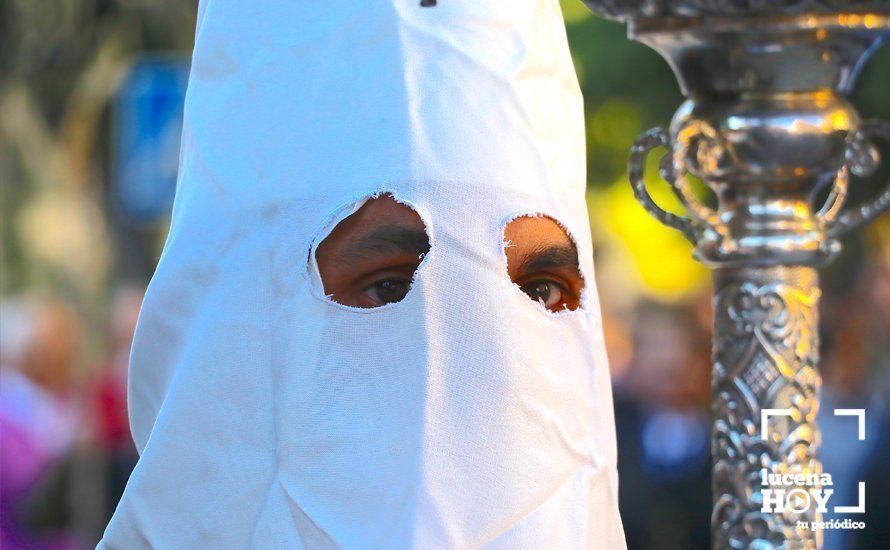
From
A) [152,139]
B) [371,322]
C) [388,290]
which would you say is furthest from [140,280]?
[371,322]

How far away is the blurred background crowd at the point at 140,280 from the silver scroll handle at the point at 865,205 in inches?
86.0

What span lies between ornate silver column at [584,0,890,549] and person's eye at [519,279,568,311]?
271mm

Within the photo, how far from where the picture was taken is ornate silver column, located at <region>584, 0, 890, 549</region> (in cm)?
273

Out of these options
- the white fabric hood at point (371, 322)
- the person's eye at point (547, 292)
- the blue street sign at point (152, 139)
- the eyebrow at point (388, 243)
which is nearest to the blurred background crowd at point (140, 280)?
the blue street sign at point (152, 139)

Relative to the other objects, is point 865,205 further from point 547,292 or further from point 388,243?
point 388,243

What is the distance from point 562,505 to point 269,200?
69 centimetres

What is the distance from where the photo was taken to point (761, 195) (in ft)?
9.20

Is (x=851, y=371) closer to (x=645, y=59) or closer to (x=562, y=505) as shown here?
(x=645, y=59)

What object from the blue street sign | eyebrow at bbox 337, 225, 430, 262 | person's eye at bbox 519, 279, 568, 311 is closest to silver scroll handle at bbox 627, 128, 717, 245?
person's eye at bbox 519, 279, 568, 311

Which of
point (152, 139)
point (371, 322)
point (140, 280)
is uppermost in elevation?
point (152, 139)

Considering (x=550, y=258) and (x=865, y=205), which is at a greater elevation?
(x=865, y=205)

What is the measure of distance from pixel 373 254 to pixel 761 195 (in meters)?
0.68

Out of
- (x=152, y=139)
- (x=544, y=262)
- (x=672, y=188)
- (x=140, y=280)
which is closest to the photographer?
(x=544, y=262)

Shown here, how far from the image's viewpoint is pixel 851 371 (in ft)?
23.8
